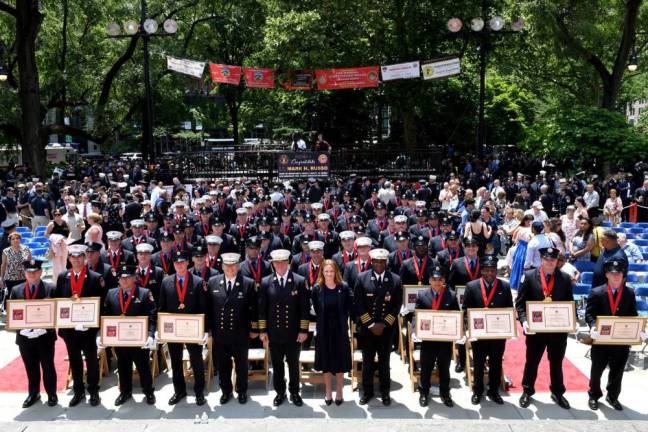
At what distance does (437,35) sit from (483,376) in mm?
18747

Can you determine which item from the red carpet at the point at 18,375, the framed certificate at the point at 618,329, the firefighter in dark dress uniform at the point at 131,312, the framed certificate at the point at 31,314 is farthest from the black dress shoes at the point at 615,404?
the red carpet at the point at 18,375

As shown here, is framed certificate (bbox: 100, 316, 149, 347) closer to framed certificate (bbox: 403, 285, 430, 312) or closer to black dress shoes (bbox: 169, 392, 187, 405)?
black dress shoes (bbox: 169, 392, 187, 405)

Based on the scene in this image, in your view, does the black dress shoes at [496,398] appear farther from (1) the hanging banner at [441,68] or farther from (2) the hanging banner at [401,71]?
(2) the hanging banner at [401,71]

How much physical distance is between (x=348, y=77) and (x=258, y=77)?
3.42 meters

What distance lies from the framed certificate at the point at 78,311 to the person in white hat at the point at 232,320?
4.47 feet

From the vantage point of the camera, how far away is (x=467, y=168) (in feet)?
76.6

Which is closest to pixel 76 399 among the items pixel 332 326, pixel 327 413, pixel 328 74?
pixel 327 413

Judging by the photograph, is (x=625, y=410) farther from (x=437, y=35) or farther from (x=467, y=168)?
(x=437, y=35)

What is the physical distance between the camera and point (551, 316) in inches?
289

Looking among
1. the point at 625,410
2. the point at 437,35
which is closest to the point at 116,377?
the point at 625,410

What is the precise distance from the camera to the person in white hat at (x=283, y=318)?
294 inches

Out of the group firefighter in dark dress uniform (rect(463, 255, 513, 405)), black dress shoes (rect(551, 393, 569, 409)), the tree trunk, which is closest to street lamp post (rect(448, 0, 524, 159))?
firefighter in dark dress uniform (rect(463, 255, 513, 405))

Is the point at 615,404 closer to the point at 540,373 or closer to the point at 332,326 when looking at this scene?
the point at 540,373

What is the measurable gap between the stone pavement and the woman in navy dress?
55cm
